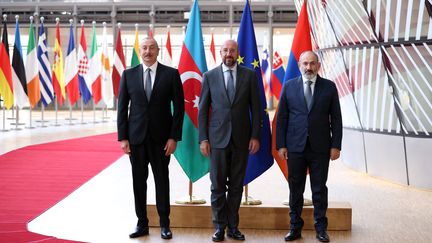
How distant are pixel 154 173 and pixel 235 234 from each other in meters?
0.91

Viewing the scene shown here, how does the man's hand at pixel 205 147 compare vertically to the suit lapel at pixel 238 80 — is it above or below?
below

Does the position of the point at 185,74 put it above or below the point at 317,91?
above

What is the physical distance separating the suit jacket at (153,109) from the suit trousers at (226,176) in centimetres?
42

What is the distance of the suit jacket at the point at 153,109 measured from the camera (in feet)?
17.8

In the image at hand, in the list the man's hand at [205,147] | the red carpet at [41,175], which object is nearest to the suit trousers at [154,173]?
the man's hand at [205,147]

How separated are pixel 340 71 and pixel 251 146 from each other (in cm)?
577

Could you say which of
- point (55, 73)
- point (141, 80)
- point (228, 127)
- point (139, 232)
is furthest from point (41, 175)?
point (55, 73)

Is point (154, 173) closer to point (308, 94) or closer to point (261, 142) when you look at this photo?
point (261, 142)

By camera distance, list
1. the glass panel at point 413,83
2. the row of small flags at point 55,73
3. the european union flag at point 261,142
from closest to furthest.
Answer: the european union flag at point 261,142 → the glass panel at point 413,83 → the row of small flags at point 55,73

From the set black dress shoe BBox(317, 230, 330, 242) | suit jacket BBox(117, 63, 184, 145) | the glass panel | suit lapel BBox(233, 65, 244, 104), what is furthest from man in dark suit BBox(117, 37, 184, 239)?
the glass panel

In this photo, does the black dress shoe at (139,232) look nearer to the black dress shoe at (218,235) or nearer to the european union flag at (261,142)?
the black dress shoe at (218,235)

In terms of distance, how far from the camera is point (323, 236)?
5.53m

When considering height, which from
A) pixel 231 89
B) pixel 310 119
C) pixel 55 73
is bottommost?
pixel 310 119

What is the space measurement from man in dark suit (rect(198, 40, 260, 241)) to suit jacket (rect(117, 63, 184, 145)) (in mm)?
238
